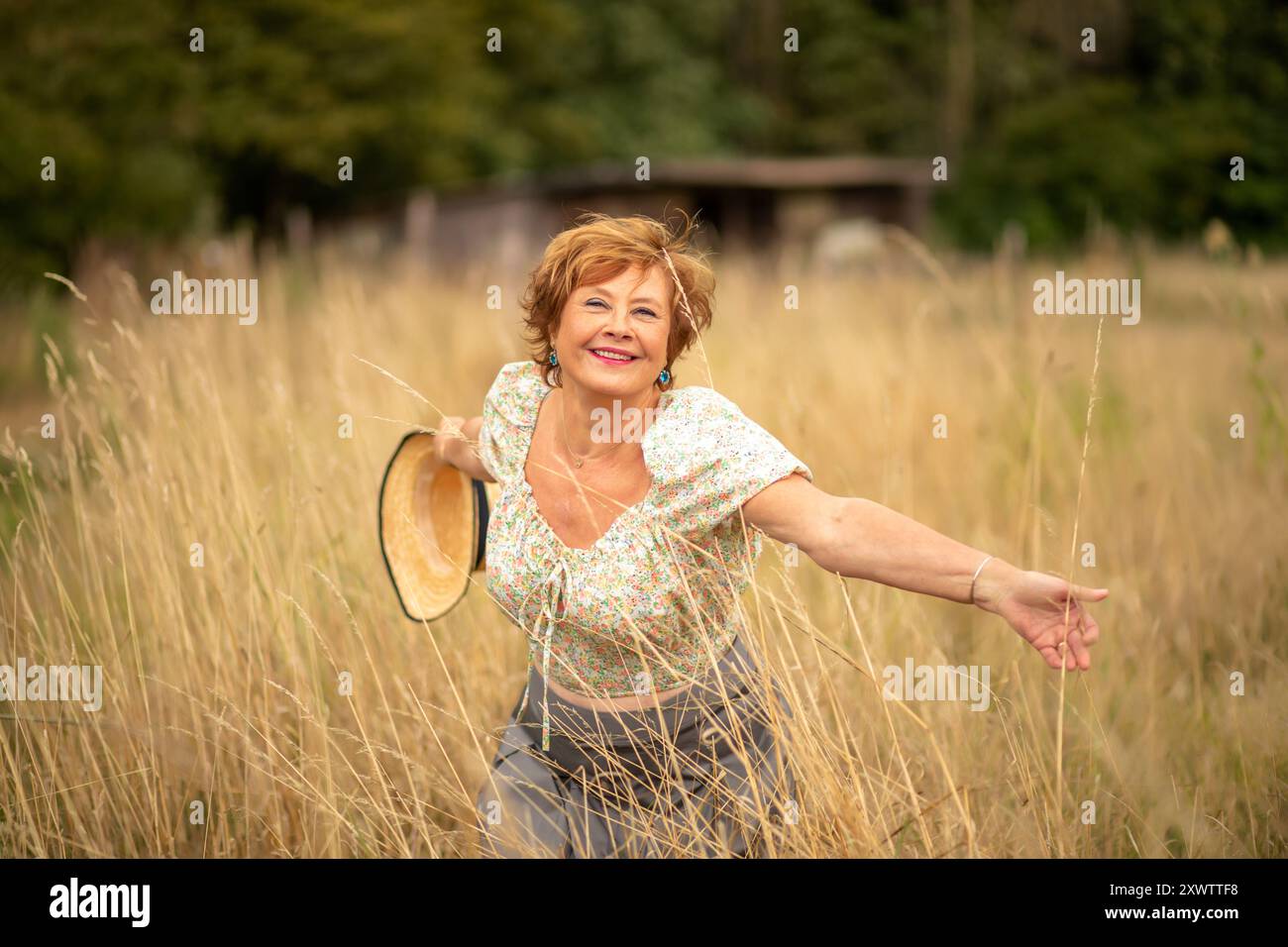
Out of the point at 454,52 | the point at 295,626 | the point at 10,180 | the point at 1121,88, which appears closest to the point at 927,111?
the point at 1121,88

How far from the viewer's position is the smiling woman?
1.83 meters

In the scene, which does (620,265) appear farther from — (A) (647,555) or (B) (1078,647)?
(B) (1078,647)

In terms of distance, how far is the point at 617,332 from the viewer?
1918 millimetres

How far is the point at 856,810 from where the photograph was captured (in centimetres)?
194

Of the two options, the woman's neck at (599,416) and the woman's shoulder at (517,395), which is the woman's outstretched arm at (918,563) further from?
the woman's shoulder at (517,395)

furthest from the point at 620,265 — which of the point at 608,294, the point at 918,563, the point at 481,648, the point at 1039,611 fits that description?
the point at 481,648

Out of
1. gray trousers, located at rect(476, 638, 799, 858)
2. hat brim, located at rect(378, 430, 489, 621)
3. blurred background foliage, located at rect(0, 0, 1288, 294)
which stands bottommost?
gray trousers, located at rect(476, 638, 799, 858)

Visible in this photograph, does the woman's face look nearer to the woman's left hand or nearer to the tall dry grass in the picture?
the tall dry grass

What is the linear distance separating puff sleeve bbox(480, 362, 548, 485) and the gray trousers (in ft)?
1.39

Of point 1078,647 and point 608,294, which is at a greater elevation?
point 608,294

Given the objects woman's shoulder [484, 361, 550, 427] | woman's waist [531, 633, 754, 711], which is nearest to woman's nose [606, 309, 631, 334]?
woman's shoulder [484, 361, 550, 427]

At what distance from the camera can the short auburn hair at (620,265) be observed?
6.36 feet

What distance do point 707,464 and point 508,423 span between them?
1.61 ft
